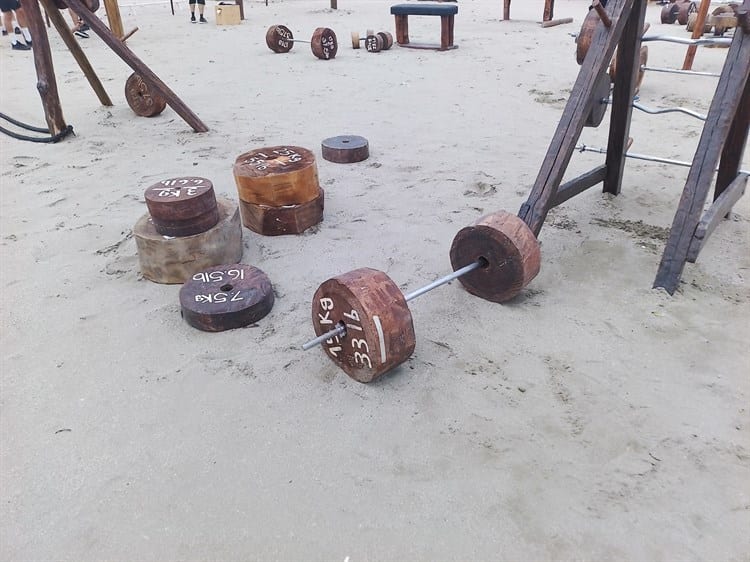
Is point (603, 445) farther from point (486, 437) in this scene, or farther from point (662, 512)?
point (486, 437)

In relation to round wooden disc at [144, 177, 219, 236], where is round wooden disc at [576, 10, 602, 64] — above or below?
above

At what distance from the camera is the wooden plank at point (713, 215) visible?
219 cm

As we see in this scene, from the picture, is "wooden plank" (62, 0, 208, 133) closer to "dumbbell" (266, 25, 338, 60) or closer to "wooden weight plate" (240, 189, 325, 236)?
"wooden weight plate" (240, 189, 325, 236)

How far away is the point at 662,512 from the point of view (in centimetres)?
138

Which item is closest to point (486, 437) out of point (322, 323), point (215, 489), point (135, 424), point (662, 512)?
point (662, 512)

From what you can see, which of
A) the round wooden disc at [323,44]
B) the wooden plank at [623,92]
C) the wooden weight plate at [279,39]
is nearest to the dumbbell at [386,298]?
the wooden plank at [623,92]

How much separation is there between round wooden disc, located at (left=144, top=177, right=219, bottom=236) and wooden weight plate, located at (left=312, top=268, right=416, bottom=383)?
0.83m

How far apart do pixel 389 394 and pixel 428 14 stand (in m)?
6.91

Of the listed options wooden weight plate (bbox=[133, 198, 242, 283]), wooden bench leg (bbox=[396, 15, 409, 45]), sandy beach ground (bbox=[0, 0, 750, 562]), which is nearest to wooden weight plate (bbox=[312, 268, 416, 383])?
sandy beach ground (bbox=[0, 0, 750, 562])

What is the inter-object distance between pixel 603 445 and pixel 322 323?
0.97m

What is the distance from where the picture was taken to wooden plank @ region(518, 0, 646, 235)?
2.38 m

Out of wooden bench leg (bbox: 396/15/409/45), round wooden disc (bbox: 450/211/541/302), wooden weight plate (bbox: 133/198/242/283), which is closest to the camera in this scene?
round wooden disc (bbox: 450/211/541/302)

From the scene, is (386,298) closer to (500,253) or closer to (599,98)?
(500,253)

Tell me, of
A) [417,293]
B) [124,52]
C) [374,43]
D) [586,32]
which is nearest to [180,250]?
[417,293]
